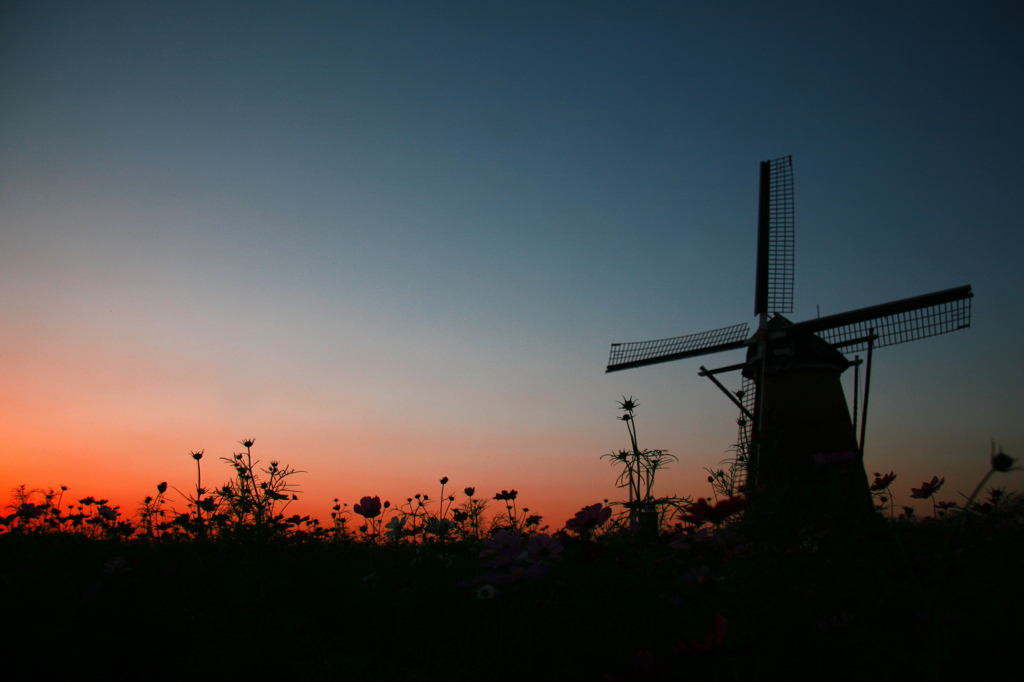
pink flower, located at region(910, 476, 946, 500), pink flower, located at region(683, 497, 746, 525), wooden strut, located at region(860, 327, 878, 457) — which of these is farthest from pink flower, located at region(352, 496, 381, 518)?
wooden strut, located at region(860, 327, 878, 457)

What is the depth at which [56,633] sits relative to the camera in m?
2.54

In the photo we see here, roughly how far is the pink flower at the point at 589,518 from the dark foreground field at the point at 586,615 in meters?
0.18

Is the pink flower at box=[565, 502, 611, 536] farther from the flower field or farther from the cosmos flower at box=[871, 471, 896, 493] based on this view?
the cosmos flower at box=[871, 471, 896, 493]

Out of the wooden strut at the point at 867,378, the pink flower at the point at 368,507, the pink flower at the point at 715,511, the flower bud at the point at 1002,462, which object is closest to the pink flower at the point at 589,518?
the pink flower at the point at 715,511

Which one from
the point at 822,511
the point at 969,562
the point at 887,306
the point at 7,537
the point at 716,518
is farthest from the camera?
the point at 887,306

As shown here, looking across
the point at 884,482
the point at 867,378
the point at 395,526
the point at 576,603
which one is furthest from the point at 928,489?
the point at 867,378

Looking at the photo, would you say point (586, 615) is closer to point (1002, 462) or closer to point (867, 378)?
point (1002, 462)

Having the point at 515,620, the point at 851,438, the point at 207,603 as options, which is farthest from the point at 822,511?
the point at 851,438

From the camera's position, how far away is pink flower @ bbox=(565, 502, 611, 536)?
2.55 metres

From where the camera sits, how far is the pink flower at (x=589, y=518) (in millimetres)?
2551

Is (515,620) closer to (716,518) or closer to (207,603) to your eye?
(716,518)

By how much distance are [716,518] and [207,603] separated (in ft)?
8.11

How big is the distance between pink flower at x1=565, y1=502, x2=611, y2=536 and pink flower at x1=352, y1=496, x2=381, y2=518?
1286 mm

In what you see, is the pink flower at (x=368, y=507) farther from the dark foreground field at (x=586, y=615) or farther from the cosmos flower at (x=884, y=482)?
the cosmos flower at (x=884, y=482)
